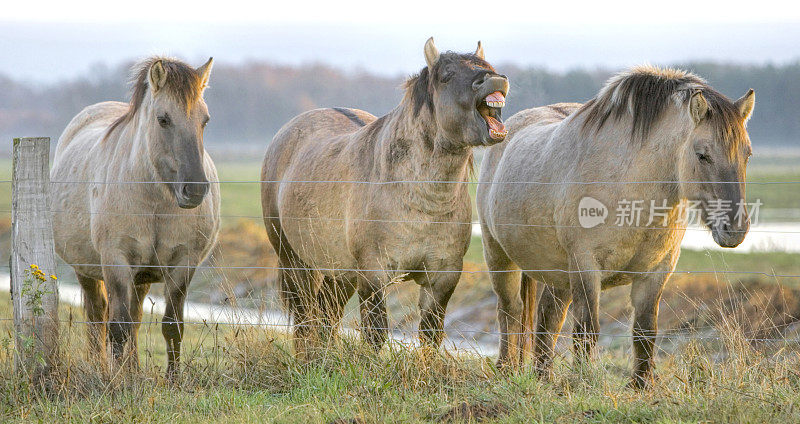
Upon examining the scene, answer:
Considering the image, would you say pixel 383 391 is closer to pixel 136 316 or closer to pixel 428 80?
pixel 428 80

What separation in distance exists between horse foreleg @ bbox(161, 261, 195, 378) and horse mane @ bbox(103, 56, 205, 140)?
112cm

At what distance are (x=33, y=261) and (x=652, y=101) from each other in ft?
11.8

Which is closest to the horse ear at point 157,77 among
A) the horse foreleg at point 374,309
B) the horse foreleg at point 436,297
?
the horse foreleg at point 374,309

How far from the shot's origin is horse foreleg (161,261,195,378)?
525 centimetres

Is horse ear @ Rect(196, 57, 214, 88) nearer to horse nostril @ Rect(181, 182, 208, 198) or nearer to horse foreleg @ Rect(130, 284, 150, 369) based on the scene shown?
horse nostril @ Rect(181, 182, 208, 198)

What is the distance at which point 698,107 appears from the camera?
13.7 ft

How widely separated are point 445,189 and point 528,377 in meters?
1.34

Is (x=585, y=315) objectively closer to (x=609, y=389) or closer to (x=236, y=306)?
(x=609, y=389)

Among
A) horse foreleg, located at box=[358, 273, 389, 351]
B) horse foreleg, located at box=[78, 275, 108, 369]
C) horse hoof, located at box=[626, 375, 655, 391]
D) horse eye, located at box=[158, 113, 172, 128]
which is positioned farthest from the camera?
horse foreleg, located at box=[78, 275, 108, 369]

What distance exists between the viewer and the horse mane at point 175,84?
16.6 feet

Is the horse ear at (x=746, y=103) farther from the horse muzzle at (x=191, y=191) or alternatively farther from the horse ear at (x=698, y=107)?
the horse muzzle at (x=191, y=191)

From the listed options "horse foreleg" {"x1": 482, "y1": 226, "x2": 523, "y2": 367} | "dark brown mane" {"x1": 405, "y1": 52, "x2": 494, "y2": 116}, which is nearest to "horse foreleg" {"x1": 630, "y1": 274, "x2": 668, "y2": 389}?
"horse foreleg" {"x1": 482, "y1": 226, "x2": 523, "y2": 367}

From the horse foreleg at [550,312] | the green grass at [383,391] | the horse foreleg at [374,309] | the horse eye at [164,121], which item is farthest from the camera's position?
the horse foreleg at [550,312]

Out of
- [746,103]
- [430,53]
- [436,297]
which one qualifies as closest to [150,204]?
[436,297]
